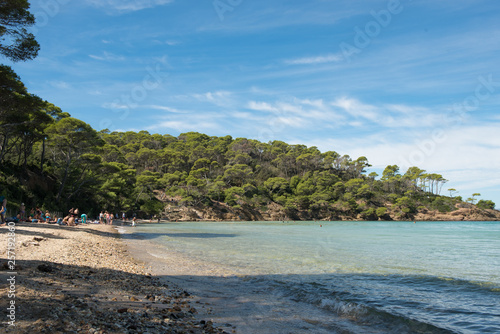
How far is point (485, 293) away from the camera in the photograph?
770cm

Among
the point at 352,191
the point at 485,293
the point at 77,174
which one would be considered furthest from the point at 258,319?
the point at 352,191

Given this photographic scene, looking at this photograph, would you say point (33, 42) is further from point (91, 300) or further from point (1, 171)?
point (1, 171)

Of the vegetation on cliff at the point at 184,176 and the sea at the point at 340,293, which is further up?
the vegetation on cliff at the point at 184,176

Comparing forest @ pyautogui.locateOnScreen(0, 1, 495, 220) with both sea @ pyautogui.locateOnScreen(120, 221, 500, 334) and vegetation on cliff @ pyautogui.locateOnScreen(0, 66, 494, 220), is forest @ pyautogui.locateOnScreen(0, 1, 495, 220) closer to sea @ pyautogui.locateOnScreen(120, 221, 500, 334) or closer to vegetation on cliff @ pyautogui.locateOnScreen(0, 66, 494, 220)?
vegetation on cliff @ pyautogui.locateOnScreen(0, 66, 494, 220)

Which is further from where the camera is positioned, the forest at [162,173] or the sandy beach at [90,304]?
the forest at [162,173]

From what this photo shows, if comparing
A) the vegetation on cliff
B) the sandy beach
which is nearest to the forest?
the vegetation on cliff

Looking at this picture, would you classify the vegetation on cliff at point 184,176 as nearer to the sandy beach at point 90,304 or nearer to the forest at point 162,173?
the forest at point 162,173

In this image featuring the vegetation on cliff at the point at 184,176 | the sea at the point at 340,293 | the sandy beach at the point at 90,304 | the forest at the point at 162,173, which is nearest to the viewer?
the sandy beach at the point at 90,304

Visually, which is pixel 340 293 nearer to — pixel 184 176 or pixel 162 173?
pixel 184 176

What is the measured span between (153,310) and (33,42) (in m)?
13.4

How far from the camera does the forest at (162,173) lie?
918 inches

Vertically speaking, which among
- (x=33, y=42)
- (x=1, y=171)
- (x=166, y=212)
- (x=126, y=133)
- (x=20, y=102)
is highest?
(x=126, y=133)

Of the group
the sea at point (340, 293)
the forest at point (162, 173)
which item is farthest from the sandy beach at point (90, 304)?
the forest at point (162, 173)

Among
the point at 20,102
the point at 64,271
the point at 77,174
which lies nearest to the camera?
the point at 64,271
